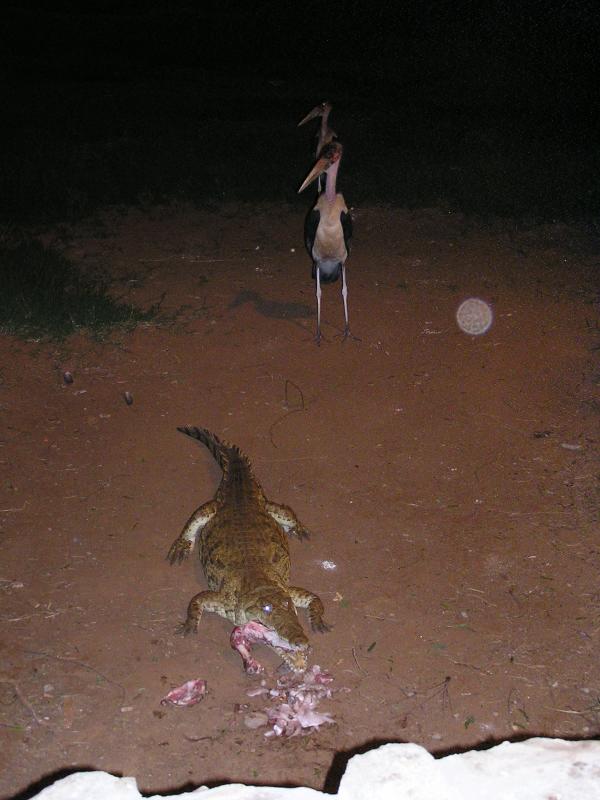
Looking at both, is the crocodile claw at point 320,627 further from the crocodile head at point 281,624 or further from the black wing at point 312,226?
the black wing at point 312,226

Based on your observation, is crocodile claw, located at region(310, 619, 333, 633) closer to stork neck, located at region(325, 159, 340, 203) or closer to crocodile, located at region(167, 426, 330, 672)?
crocodile, located at region(167, 426, 330, 672)

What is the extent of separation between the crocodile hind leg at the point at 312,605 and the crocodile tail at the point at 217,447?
0.96m

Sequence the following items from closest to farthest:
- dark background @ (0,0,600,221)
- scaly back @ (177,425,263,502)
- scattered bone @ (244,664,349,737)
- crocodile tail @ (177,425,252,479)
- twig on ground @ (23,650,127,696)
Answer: scattered bone @ (244,664,349,737), twig on ground @ (23,650,127,696), scaly back @ (177,425,263,502), crocodile tail @ (177,425,252,479), dark background @ (0,0,600,221)

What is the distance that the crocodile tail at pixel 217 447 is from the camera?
4.70 m

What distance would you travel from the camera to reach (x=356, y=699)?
343 centimetres

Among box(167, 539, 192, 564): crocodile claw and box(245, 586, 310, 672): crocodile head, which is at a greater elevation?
box(245, 586, 310, 672): crocodile head

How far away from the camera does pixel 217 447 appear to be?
16.2ft

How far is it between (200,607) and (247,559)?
1.12 feet

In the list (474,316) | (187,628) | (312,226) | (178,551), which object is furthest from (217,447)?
(474,316)

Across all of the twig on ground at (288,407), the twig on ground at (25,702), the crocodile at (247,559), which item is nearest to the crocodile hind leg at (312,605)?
the crocodile at (247,559)

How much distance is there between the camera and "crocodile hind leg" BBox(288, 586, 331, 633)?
12.5 ft

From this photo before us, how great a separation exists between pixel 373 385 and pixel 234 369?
45.4 inches

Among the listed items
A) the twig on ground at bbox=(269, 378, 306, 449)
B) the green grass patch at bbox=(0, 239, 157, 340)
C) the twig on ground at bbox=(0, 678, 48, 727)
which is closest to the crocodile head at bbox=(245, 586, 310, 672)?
the twig on ground at bbox=(0, 678, 48, 727)

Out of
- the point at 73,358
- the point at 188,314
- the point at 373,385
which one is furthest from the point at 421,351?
the point at 73,358
